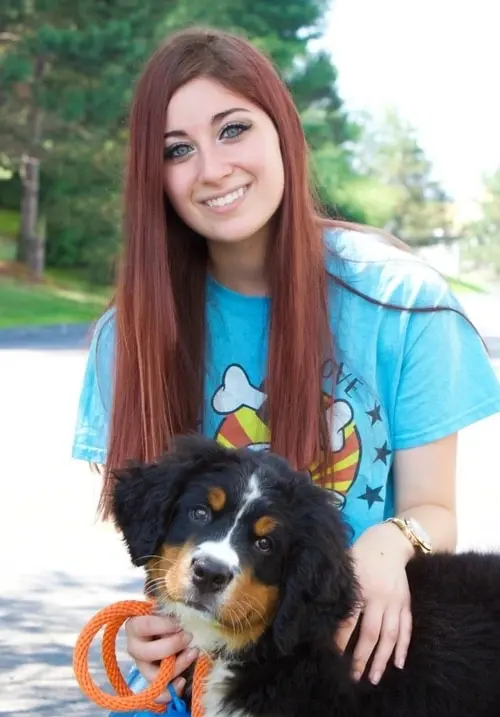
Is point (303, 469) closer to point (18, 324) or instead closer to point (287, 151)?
point (287, 151)

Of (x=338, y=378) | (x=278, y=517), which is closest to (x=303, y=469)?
(x=338, y=378)

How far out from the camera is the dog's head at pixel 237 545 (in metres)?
2.13

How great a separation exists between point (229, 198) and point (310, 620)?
1.03 metres

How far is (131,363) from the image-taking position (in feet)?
8.85

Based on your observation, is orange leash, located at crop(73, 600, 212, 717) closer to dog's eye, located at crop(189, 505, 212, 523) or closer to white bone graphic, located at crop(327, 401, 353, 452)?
dog's eye, located at crop(189, 505, 212, 523)

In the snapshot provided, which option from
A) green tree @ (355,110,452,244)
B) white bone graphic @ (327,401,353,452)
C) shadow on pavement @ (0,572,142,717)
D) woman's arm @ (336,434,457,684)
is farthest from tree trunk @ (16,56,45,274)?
green tree @ (355,110,452,244)

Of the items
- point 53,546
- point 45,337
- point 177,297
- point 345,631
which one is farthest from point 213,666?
point 45,337

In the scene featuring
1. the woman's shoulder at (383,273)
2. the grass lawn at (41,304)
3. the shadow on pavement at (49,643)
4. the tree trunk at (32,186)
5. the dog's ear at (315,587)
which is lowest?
the shadow on pavement at (49,643)

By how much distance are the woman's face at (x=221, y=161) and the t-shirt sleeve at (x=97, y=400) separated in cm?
39

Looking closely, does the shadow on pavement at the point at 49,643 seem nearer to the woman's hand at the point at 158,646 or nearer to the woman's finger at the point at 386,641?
the woman's hand at the point at 158,646

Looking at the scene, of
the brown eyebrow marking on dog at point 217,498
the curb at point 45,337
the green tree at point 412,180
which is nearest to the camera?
the brown eyebrow marking on dog at point 217,498

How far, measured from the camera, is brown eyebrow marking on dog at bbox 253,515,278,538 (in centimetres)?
218

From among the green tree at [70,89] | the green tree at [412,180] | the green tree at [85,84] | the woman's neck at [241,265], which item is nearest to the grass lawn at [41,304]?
the green tree at [85,84]

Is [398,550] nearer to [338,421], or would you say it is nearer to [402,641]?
[402,641]
